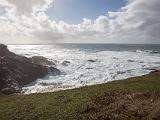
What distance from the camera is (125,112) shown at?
18.2 m

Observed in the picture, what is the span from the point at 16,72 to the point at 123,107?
115 feet

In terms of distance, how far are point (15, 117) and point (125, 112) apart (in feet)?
27.3

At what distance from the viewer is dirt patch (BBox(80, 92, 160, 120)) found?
17453mm

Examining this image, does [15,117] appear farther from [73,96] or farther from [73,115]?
[73,96]

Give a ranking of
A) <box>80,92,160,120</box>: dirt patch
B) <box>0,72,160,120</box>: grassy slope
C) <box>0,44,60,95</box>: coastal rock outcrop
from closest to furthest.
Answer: <box>80,92,160,120</box>: dirt patch, <box>0,72,160,120</box>: grassy slope, <box>0,44,60,95</box>: coastal rock outcrop

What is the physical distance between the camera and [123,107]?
19.3 meters

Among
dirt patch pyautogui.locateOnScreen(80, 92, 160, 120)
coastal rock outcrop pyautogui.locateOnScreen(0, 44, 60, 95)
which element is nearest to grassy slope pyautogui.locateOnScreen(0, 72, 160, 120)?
dirt patch pyautogui.locateOnScreen(80, 92, 160, 120)

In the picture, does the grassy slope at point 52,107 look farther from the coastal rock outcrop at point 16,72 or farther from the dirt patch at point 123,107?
the coastal rock outcrop at point 16,72

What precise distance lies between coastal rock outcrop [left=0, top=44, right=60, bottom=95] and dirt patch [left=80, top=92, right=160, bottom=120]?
20.8 meters

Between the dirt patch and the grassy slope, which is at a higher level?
the dirt patch

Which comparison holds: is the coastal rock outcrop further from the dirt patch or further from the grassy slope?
the dirt patch

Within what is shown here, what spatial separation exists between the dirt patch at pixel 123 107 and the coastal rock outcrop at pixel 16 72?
20819 millimetres

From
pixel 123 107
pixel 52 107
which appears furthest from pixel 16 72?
pixel 123 107

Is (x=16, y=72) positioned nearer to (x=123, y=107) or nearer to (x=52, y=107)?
(x=52, y=107)
